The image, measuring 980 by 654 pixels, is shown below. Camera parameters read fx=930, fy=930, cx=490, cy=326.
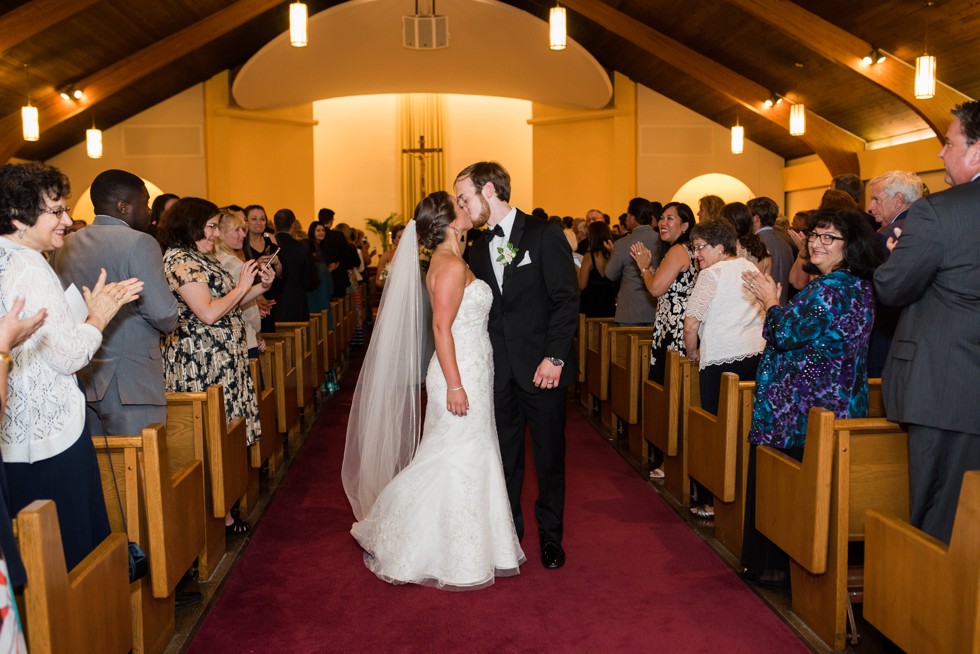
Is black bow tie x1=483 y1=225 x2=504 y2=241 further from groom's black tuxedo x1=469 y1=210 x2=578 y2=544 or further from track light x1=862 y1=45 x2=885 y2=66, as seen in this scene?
track light x1=862 y1=45 x2=885 y2=66

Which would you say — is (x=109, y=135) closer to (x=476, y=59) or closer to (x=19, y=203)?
(x=476, y=59)

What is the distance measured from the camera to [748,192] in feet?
49.4

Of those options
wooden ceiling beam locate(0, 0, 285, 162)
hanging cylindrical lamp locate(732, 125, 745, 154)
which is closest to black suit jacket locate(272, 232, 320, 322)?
wooden ceiling beam locate(0, 0, 285, 162)

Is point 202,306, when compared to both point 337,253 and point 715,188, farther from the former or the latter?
point 715,188

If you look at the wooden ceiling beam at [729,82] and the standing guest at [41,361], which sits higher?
the wooden ceiling beam at [729,82]

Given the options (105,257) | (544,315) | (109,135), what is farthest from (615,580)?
(109,135)

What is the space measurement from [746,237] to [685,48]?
8086 mm

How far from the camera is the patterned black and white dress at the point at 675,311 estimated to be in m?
4.89

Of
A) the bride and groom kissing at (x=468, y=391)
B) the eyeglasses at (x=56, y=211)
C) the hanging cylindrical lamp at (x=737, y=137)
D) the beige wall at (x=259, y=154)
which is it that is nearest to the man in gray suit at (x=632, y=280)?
the bride and groom kissing at (x=468, y=391)

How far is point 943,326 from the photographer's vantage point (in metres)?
2.64

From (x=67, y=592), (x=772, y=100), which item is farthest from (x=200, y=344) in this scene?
(x=772, y=100)

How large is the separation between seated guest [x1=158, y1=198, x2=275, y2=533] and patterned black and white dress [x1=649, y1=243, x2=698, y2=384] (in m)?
2.12

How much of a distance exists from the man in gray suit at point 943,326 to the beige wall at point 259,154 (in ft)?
44.0

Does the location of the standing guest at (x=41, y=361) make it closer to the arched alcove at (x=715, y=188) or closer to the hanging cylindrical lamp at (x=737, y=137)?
the hanging cylindrical lamp at (x=737, y=137)
